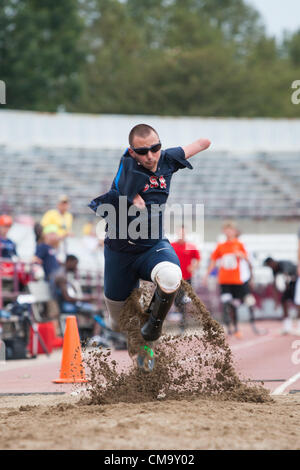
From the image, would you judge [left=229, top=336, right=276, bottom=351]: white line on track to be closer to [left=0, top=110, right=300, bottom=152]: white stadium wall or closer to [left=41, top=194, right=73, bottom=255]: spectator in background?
[left=41, top=194, right=73, bottom=255]: spectator in background

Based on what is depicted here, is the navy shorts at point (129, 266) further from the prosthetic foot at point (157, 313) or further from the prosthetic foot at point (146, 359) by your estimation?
the prosthetic foot at point (146, 359)

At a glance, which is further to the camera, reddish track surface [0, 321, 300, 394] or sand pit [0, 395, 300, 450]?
reddish track surface [0, 321, 300, 394]

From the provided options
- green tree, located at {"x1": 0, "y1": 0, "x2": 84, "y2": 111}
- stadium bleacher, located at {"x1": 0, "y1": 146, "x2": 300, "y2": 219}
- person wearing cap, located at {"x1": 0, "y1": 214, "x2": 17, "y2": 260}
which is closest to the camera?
person wearing cap, located at {"x1": 0, "y1": 214, "x2": 17, "y2": 260}

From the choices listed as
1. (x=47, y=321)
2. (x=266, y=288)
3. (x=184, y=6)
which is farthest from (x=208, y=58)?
(x=47, y=321)

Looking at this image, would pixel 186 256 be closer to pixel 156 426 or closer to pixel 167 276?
pixel 167 276

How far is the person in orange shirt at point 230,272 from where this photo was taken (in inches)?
648

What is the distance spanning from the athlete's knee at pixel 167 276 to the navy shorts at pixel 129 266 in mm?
96

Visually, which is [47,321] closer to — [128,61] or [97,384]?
[97,384]

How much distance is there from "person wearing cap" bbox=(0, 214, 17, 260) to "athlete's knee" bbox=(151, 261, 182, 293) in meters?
7.56

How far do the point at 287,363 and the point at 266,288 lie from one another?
11.7m

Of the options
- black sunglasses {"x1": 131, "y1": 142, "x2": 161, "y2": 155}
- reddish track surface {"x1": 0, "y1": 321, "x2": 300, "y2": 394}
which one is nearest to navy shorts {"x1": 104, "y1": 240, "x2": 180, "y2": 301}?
black sunglasses {"x1": 131, "y1": 142, "x2": 161, "y2": 155}

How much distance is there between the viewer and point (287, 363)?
440 inches

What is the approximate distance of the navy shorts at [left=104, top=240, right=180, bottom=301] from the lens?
21.9ft

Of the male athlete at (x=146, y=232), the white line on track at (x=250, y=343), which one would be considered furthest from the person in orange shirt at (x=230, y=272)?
the male athlete at (x=146, y=232)
